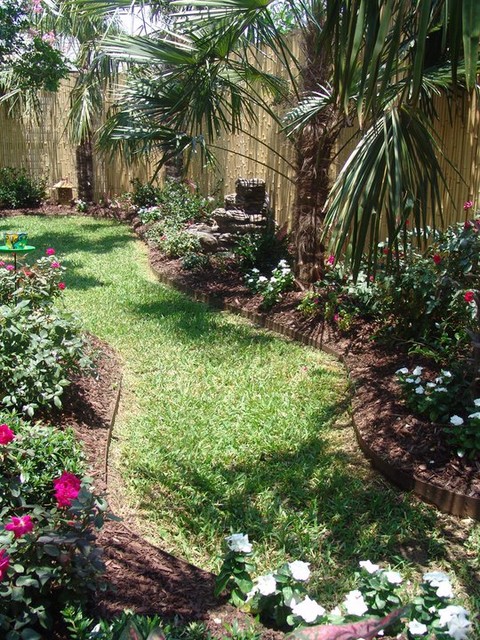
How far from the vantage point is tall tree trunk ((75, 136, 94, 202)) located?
14.1 metres

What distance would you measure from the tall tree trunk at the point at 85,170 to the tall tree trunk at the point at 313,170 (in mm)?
8891

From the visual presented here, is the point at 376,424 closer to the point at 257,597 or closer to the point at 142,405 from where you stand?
the point at 142,405

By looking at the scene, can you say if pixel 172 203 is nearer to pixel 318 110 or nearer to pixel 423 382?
pixel 318 110

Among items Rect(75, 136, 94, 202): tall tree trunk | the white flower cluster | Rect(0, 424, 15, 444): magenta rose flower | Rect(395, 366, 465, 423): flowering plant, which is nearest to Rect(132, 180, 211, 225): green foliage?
Rect(75, 136, 94, 202): tall tree trunk

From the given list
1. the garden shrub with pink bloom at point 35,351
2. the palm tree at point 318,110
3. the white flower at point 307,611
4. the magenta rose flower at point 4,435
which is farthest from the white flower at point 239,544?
the palm tree at point 318,110

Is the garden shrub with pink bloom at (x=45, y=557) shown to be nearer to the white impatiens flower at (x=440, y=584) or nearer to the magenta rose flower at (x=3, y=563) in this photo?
the magenta rose flower at (x=3, y=563)

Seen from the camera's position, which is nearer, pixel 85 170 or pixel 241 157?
pixel 241 157

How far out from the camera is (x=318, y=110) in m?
5.75

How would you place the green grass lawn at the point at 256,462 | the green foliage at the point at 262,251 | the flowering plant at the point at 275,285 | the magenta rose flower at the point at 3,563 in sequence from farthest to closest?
the green foliage at the point at 262,251 < the flowering plant at the point at 275,285 < the green grass lawn at the point at 256,462 < the magenta rose flower at the point at 3,563

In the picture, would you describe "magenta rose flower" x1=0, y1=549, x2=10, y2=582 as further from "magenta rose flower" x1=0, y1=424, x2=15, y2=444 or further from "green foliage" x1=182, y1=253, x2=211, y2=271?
"green foliage" x1=182, y1=253, x2=211, y2=271

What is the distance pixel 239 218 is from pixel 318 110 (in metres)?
3.36

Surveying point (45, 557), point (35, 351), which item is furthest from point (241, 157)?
point (45, 557)

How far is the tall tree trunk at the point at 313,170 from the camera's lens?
614 cm

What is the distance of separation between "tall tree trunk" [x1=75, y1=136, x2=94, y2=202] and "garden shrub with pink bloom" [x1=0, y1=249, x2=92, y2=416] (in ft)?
34.1
